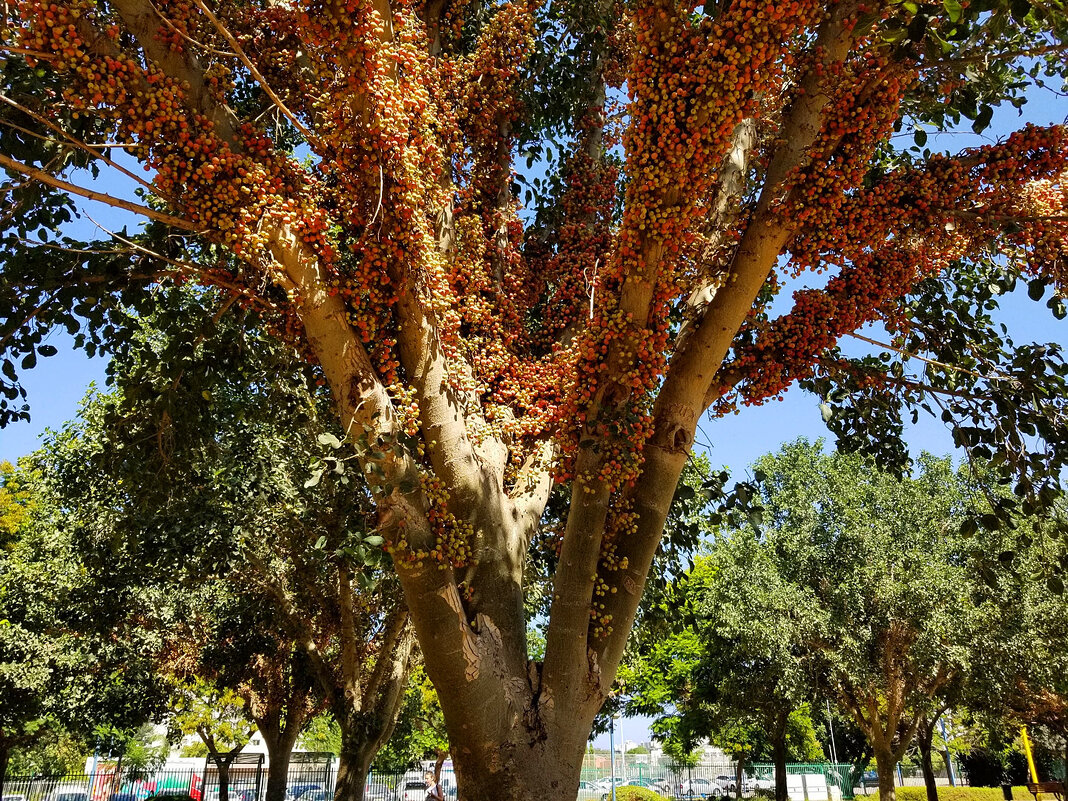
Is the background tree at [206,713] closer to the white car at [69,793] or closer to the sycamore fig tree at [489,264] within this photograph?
the white car at [69,793]

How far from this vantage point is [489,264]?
15.4ft

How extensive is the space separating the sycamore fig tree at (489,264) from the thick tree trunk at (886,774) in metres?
16.0

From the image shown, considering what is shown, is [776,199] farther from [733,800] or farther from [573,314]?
[733,800]

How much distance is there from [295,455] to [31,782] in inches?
802

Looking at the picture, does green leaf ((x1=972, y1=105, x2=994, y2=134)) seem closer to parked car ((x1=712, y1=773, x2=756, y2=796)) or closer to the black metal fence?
the black metal fence

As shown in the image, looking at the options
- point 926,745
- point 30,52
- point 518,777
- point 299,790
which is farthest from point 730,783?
point 30,52

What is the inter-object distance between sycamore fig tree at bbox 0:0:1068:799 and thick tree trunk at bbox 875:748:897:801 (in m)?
16.0

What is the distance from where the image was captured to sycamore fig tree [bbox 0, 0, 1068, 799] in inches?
127

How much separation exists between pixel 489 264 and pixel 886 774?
17.8m

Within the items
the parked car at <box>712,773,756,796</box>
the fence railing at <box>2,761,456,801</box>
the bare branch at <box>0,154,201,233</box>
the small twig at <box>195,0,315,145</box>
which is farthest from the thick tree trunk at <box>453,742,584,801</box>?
the parked car at <box>712,773,756,796</box>

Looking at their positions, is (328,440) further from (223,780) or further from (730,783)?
(730,783)

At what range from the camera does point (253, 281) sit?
378 centimetres

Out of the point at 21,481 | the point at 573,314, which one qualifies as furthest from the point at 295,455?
the point at 21,481

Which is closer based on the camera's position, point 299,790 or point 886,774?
point 886,774
